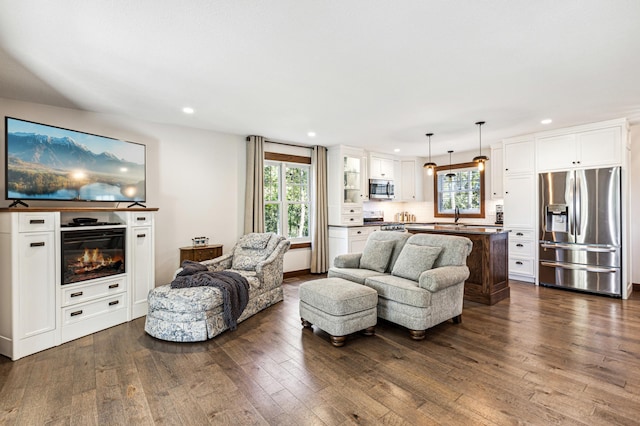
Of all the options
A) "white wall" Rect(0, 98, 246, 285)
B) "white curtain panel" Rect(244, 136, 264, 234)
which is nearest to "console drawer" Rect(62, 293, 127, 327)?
"white wall" Rect(0, 98, 246, 285)

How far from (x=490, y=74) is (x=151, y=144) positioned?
431 centimetres

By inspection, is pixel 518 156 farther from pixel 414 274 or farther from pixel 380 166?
pixel 414 274

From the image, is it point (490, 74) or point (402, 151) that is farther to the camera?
point (402, 151)

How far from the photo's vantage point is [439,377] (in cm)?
239

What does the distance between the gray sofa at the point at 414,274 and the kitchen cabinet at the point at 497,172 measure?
3112 millimetres

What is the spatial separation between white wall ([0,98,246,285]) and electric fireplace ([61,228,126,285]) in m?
0.76

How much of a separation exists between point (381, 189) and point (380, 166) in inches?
21.5

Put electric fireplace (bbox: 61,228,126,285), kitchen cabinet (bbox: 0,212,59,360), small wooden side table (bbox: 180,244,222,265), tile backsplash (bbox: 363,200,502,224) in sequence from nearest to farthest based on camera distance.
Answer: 1. kitchen cabinet (bbox: 0,212,59,360)
2. electric fireplace (bbox: 61,228,126,285)
3. small wooden side table (bbox: 180,244,222,265)
4. tile backsplash (bbox: 363,200,502,224)

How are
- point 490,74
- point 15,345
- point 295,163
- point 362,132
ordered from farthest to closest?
1. point 295,163
2. point 362,132
3. point 490,74
4. point 15,345

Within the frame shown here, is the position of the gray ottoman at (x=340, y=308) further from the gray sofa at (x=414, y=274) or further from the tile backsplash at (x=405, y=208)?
the tile backsplash at (x=405, y=208)

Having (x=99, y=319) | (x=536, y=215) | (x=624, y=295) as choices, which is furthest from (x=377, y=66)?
(x=624, y=295)

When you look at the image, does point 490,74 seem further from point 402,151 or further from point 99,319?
point 99,319

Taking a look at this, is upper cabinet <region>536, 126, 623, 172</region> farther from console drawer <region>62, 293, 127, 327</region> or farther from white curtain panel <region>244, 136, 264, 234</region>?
console drawer <region>62, 293, 127, 327</region>

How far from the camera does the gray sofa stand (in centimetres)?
308
